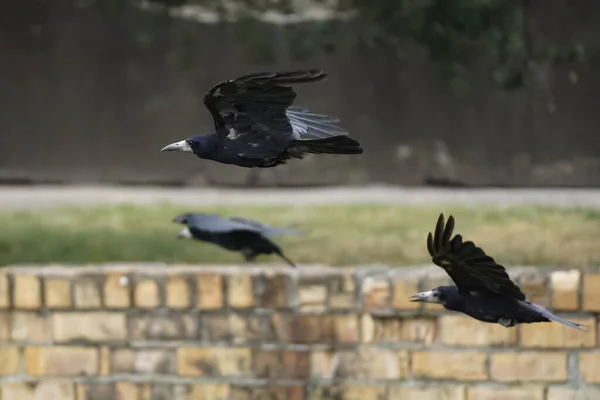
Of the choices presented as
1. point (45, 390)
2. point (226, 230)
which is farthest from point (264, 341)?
point (45, 390)

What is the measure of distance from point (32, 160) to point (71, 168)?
0.35ft

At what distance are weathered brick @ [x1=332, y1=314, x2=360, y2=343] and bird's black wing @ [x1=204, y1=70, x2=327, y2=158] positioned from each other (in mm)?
1468

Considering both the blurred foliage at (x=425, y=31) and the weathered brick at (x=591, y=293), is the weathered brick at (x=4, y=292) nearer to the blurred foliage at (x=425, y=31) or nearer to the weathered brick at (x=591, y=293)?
the blurred foliage at (x=425, y=31)

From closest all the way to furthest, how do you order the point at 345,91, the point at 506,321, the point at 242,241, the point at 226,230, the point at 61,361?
the point at 506,321 < the point at 226,230 < the point at 242,241 < the point at 61,361 < the point at 345,91

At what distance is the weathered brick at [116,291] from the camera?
6.93ft

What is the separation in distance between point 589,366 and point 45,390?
114cm

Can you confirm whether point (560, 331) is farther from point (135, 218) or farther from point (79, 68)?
point (79, 68)

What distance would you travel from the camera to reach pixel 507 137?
2.59 m

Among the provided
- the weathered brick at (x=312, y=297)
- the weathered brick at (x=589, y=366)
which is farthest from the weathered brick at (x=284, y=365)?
the weathered brick at (x=589, y=366)

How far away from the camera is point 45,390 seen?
2199 millimetres

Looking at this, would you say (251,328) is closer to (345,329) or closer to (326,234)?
(345,329)

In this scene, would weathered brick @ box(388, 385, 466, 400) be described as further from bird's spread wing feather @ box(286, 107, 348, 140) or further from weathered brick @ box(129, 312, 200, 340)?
bird's spread wing feather @ box(286, 107, 348, 140)

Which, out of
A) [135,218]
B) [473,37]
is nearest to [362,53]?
[473,37]

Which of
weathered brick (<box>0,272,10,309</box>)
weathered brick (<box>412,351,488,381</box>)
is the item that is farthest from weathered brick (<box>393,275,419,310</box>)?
weathered brick (<box>0,272,10,309</box>)
